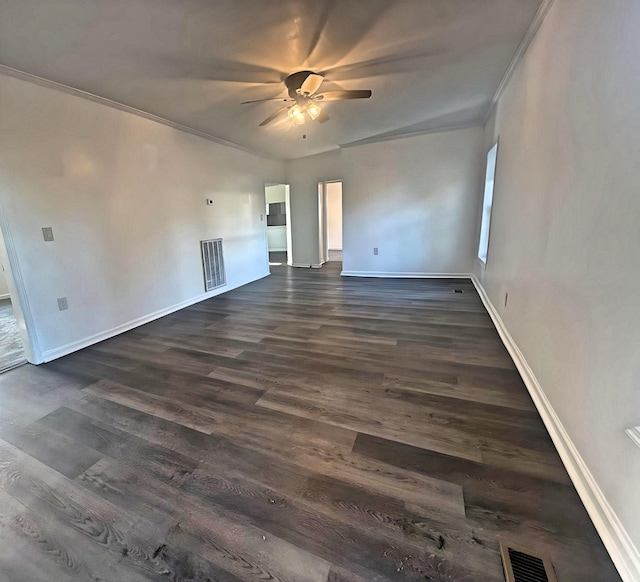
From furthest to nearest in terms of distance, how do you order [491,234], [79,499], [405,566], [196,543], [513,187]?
1. [491,234]
2. [513,187]
3. [79,499]
4. [196,543]
5. [405,566]

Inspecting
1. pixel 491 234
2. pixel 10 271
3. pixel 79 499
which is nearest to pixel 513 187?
pixel 491 234

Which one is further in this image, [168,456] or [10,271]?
[10,271]

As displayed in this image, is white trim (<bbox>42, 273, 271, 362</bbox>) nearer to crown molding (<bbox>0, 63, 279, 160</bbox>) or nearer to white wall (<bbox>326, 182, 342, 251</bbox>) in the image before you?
crown molding (<bbox>0, 63, 279, 160</bbox>)

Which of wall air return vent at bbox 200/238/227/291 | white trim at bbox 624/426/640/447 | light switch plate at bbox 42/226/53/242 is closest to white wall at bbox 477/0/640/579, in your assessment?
white trim at bbox 624/426/640/447

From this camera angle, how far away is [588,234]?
1.43m

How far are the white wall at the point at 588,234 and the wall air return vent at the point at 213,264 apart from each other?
13.4 feet

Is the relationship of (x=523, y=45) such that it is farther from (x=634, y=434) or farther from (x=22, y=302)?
(x=22, y=302)

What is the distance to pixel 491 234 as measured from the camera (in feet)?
12.4

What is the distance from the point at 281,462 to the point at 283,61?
298cm

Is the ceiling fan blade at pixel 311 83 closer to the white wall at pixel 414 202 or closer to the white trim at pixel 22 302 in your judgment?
the white trim at pixel 22 302

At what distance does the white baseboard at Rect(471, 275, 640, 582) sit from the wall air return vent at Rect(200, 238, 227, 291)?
13.9 ft

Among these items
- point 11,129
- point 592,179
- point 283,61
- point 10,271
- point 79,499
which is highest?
point 283,61

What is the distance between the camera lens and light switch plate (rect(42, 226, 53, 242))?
2.67m

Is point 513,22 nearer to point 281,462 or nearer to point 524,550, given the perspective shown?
point 524,550
